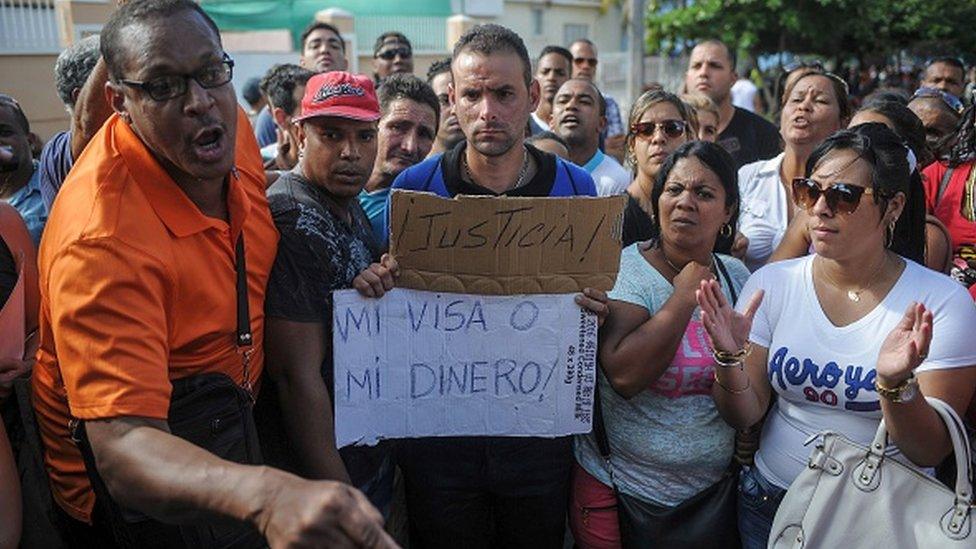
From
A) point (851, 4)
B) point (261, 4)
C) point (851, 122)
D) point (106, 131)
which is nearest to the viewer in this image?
point (106, 131)

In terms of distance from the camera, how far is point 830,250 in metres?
2.52

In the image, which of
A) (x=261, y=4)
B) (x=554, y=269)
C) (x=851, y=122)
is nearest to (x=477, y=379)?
(x=554, y=269)

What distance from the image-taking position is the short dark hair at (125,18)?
175 centimetres

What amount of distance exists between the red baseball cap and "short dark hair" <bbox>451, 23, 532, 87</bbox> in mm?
485

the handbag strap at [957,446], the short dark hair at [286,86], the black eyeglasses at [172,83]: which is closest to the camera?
the black eyeglasses at [172,83]

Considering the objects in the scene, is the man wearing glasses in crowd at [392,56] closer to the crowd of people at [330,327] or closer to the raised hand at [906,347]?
the crowd of people at [330,327]

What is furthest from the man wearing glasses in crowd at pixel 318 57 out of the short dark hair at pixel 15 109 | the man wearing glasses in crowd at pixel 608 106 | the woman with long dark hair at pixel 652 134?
the woman with long dark hair at pixel 652 134

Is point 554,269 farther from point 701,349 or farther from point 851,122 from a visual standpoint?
point 851,122

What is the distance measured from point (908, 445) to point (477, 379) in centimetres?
123

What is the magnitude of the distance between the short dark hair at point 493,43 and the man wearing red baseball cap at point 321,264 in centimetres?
49

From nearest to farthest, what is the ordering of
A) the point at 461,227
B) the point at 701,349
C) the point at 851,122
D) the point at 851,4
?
the point at 461,227
the point at 701,349
the point at 851,122
the point at 851,4

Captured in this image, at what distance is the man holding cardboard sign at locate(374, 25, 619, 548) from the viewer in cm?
266

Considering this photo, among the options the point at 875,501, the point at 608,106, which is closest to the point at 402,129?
the point at 875,501

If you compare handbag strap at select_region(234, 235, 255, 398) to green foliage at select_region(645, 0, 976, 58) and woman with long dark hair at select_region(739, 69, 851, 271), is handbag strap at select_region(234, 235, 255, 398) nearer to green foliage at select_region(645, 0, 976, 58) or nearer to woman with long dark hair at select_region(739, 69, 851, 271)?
woman with long dark hair at select_region(739, 69, 851, 271)
